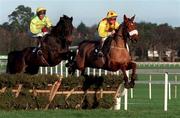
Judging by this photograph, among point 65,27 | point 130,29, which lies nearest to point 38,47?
point 65,27

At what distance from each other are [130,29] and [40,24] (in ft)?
11.6

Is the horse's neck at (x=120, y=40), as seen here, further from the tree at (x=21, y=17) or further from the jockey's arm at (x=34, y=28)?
the tree at (x=21, y=17)

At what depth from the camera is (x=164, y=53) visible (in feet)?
277

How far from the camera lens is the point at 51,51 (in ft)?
54.7

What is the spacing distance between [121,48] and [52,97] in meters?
2.39

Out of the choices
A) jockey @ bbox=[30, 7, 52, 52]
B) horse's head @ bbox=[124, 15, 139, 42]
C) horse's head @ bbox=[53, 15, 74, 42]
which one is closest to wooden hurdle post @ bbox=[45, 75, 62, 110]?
horse's head @ bbox=[124, 15, 139, 42]

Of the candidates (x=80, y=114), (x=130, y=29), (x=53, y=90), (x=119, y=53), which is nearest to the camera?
(x=80, y=114)

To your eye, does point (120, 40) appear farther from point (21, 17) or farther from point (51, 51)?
point (21, 17)

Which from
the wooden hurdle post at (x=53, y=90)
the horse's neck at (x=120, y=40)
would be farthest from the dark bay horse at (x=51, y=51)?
the wooden hurdle post at (x=53, y=90)

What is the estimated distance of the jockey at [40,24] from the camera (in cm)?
1755

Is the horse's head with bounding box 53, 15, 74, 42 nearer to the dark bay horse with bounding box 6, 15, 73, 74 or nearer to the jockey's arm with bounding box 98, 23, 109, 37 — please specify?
the dark bay horse with bounding box 6, 15, 73, 74

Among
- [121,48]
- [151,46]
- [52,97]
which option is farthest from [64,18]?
[151,46]

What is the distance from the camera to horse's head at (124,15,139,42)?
1485 cm

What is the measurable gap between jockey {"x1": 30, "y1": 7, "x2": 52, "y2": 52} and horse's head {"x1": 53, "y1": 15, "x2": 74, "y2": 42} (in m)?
1.23
